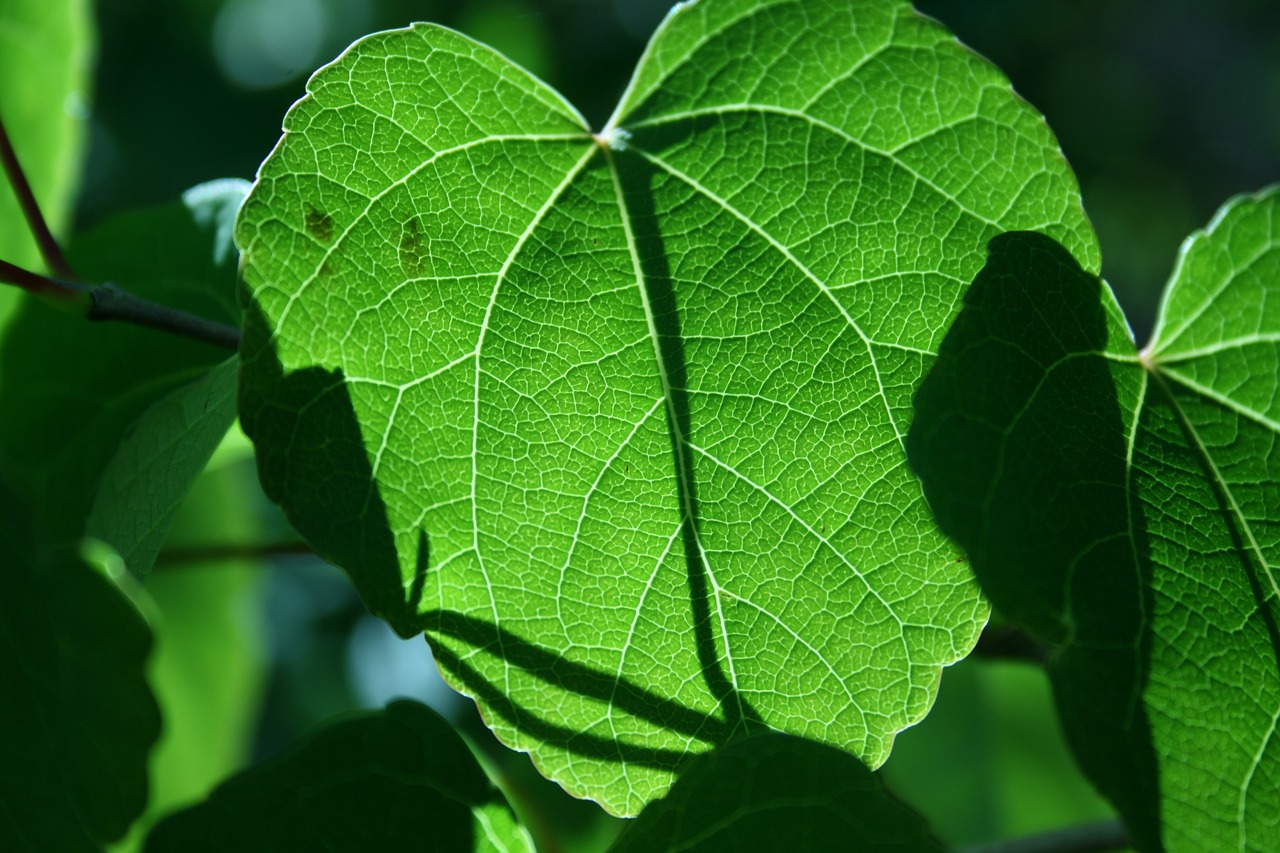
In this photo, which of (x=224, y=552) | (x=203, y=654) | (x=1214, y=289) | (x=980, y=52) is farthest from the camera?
(x=980, y=52)

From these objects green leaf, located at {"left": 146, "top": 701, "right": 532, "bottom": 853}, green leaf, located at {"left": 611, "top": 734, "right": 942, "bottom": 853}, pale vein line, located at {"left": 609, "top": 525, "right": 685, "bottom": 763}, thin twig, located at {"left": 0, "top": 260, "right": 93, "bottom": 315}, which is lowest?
green leaf, located at {"left": 146, "top": 701, "right": 532, "bottom": 853}

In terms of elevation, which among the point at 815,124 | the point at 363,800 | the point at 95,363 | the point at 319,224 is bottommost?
the point at 363,800

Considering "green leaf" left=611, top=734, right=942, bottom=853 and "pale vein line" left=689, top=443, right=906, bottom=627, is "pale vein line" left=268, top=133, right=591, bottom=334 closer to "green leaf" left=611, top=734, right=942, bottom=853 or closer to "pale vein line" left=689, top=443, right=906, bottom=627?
"pale vein line" left=689, top=443, right=906, bottom=627

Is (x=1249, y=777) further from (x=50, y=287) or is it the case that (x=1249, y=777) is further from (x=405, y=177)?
(x=50, y=287)

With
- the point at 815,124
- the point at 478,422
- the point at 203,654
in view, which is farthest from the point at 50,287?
the point at 203,654

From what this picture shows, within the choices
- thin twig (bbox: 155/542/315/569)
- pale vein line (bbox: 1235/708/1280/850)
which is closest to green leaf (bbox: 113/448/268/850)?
thin twig (bbox: 155/542/315/569)

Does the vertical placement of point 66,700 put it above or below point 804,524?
below

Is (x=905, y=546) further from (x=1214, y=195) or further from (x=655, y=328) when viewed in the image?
(x=1214, y=195)
